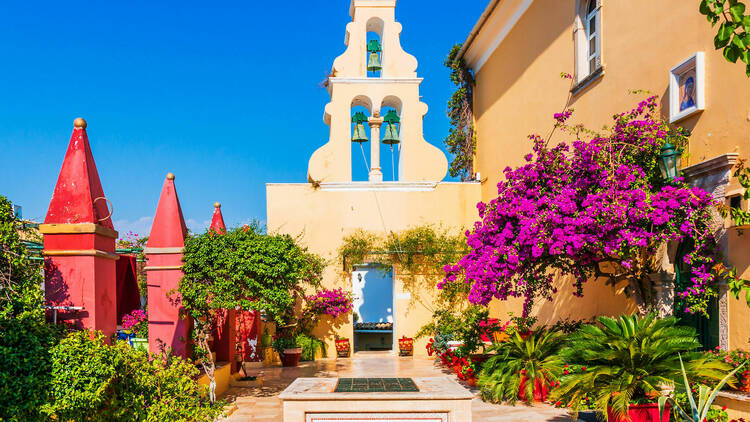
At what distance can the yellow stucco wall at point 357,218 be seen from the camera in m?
15.4

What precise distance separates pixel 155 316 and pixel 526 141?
7.89 m

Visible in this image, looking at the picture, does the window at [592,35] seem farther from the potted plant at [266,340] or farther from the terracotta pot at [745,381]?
the potted plant at [266,340]

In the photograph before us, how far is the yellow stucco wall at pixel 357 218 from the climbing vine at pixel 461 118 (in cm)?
154

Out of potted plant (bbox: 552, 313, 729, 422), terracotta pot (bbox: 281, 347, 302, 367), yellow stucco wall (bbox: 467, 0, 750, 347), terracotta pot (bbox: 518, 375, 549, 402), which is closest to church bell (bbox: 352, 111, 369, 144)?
yellow stucco wall (bbox: 467, 0, 750, 347)

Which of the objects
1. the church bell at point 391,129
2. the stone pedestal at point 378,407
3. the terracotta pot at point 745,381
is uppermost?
the church bell at point 391,129

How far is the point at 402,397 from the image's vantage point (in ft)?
20.2

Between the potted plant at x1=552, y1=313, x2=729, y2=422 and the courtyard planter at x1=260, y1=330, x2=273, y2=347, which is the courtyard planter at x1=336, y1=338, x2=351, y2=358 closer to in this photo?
the courtyard planter at x1=260, y1=330, x2=273, y2=347

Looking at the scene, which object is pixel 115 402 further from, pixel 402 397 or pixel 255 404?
pixel 255 404

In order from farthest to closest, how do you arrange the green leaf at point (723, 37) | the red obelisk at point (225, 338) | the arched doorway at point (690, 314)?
the red obelisk at point (225, 338)
the arched doorway at point (690, 314)
the green leaf at point (723, 37)

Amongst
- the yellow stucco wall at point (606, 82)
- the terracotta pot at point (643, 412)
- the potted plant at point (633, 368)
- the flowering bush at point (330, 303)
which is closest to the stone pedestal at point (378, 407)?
the potted plant at point (633, 368)

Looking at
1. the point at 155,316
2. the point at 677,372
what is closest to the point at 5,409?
the point at 155,316

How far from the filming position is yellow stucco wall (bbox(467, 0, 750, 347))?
7082 millimetres

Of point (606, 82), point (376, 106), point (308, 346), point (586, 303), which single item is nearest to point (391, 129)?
point (376, 106)

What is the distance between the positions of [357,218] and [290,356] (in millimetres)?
3682
